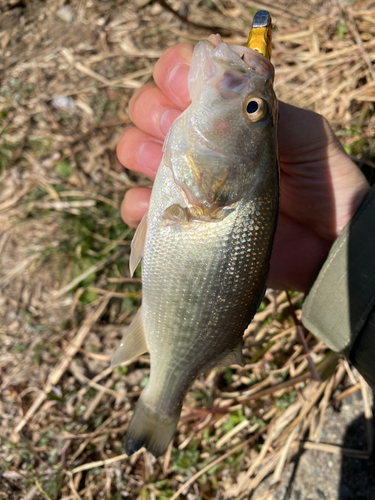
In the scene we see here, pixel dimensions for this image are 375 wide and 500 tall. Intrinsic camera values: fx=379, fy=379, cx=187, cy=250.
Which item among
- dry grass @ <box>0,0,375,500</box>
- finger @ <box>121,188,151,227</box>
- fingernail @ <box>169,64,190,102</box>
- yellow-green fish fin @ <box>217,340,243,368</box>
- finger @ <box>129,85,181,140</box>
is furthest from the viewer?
dry grass @ <box>0,0,375,500</box>

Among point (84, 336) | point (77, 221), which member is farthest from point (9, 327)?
point (77, 221)

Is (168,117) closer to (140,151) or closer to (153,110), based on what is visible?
(153,110)

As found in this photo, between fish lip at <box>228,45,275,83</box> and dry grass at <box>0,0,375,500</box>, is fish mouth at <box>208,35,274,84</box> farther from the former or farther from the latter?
dry grass at <box>0,0,375,500</box>

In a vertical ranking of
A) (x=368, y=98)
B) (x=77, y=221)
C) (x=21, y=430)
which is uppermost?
(x=368, y=98)

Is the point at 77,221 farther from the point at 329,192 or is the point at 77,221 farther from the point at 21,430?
the point at 329,192

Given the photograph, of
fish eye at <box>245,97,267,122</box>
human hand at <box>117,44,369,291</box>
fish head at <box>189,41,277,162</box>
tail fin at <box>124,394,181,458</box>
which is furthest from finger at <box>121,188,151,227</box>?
tail fin at <box>124,394,181,458</box>

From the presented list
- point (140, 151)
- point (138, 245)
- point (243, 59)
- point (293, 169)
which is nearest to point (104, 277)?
point (140, 151)
